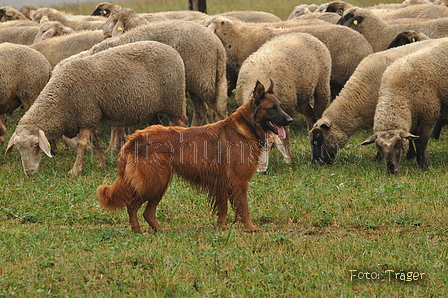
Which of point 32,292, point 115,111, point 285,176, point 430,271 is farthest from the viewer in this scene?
point 115,111

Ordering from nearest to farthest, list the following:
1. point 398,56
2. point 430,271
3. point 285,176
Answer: point 430,271 → point 285,176 → point 398,56

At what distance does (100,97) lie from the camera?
10562 millimetres

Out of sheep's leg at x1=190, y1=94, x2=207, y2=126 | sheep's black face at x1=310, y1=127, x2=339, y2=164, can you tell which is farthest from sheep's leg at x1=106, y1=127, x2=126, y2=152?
sheep's black face at x1=310, y1=127, x2=339, y2=164

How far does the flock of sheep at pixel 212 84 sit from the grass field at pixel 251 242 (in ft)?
2.62

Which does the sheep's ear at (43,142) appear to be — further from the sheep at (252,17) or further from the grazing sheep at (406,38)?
the sheep at (252,17)

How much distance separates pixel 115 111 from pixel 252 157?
13.5 ft

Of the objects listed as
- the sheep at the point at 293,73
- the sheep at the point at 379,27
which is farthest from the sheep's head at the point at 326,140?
the sheep at the point at 379,27

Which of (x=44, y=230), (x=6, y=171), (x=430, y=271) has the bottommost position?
(x=6, y=171)

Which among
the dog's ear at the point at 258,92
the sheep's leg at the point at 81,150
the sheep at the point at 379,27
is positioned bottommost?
the sheep at the point at 379,27

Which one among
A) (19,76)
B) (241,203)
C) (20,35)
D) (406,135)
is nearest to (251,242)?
(241,203)

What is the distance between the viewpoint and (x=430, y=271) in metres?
5.74

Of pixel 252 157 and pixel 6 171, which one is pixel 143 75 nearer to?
pixel 6 171

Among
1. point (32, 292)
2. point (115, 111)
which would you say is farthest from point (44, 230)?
point (115, 111)

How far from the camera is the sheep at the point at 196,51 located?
40.7 feet
